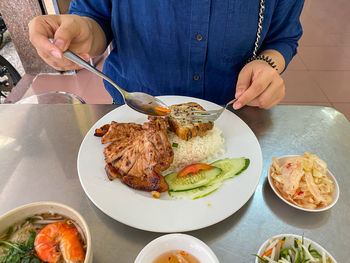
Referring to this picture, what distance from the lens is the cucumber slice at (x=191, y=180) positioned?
4.33 ft

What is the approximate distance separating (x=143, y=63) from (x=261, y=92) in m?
0.87

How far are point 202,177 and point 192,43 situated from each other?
0.90 metres

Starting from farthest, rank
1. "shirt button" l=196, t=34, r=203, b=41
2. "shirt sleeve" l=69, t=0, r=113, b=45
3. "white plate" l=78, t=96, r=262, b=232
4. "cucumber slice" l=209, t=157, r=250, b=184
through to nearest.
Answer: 1. "shirt sleeve" l=69, t=0, r=113, b=45
2. "shirt button" l=196, t=34, r=203, b=41
3. "cucumber slice" l=209, t=157, r=250, b=184
4. "white plate" l=78, t=96, r=262, b=232

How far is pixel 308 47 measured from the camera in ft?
18.9

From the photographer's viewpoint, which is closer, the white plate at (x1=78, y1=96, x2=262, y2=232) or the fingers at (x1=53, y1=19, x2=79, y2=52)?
the white plate at (x1=78, y1=96, x2=262, y2=232)

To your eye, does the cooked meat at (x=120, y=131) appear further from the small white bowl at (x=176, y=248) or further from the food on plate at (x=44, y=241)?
the small white bowl at (x=176, y=248)

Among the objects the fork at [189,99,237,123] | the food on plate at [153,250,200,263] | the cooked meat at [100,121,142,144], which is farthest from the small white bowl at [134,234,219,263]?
the fork at [189,99,237,123]

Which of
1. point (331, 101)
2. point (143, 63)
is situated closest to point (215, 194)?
point (143, 63)

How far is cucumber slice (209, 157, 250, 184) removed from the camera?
1341 millimetres

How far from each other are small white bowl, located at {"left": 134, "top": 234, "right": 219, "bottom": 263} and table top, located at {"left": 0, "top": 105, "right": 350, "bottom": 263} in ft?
0.80

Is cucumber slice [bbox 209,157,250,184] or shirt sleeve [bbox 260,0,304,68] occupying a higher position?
shirt sleeve [bbox 260,0,304,68]

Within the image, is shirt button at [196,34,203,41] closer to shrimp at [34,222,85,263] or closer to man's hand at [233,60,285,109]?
man's hand at [233,60,285,109]

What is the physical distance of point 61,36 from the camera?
131 centimetres

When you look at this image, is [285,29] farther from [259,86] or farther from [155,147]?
[155,147]
